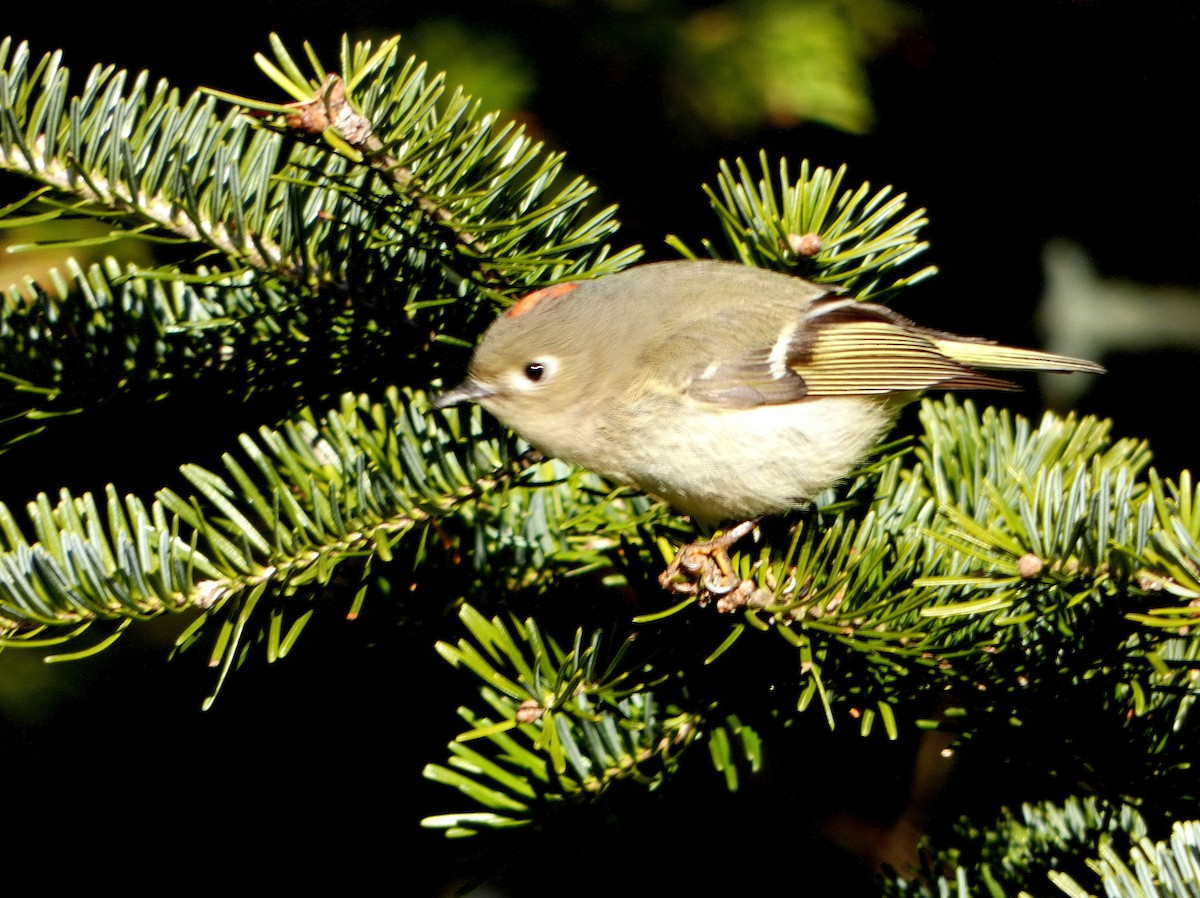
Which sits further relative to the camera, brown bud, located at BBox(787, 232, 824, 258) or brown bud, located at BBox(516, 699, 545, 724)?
brown bud, located at BBox(787, 232, 824, 258)

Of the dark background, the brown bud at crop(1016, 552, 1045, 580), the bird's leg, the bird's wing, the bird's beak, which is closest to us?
the brown bud at crop(1016, 552, 1045, 580)

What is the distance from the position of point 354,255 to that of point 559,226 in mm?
244

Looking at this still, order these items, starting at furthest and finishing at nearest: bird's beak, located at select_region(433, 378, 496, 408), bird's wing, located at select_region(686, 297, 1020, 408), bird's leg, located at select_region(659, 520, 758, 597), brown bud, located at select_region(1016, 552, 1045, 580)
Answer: bird's wing, located at select_region(686, 297, 1020, 408)
bird's beak, located at select_region(433, 378, 496, 408)
bird's leg, located at select_region(659, 520, 758, 597)
brown bud, located at select_region(1016, 552, 1045, 580)

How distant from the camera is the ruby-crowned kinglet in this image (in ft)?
4.42

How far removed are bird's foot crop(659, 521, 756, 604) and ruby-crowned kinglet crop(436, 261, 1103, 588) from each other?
0.64 feet

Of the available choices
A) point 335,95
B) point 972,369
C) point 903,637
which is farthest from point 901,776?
point 335,95

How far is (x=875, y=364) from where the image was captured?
1.58 m

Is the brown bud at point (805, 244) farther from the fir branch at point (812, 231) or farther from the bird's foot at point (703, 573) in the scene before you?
the bird's foot at point (703, 573)

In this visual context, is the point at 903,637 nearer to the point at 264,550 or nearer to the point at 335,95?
the point at 264,550

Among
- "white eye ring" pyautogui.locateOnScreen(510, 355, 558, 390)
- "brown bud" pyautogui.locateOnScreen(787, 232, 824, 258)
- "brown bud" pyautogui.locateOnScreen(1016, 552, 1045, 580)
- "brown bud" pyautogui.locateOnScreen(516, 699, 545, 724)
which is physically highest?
"brown bud" pyautogui.locateOnScreen(787, 232, 824, 258)

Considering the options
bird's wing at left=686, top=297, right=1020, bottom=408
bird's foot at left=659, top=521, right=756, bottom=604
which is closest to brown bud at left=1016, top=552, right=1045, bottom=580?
bird's foot at left=659, top=521, right=756, bottom=604

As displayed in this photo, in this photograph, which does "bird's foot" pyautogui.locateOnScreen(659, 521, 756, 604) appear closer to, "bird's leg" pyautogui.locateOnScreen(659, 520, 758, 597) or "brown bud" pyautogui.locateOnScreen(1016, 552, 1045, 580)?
"bird's leg" pyautogui.locateOnScreen(659, 520, 758, 597)

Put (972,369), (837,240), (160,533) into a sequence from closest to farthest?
(160,533) < (837,240) < (972,369)

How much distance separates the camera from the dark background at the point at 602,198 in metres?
1.66
